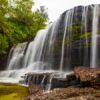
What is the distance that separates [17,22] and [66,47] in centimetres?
1517

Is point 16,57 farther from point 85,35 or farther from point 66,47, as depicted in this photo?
point 85,35

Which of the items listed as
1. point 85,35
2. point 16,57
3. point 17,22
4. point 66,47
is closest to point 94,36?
point 85,35

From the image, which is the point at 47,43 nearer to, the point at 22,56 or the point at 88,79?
the point at 22,56

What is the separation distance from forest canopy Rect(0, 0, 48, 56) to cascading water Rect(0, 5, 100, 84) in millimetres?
4525

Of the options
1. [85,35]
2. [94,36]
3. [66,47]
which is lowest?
[66,47]

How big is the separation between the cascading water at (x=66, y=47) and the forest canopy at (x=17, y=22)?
14.8ft

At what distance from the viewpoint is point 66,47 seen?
20281 mm

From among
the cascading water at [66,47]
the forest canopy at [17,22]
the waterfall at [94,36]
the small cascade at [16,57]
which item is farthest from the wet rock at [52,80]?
the forest canopy at [17,22]

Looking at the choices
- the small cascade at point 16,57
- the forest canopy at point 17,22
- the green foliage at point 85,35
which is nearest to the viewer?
the green foliage at point 85,35

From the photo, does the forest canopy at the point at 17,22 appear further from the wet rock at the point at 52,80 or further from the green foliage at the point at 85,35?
the wet rock at the point at 52,80

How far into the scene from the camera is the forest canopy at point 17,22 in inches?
1109

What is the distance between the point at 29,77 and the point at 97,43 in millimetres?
5896

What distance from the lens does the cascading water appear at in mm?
18875

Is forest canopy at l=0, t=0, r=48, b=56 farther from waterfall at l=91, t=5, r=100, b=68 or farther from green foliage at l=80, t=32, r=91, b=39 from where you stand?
waterfall at l=91, t=5, r=100, b=68
